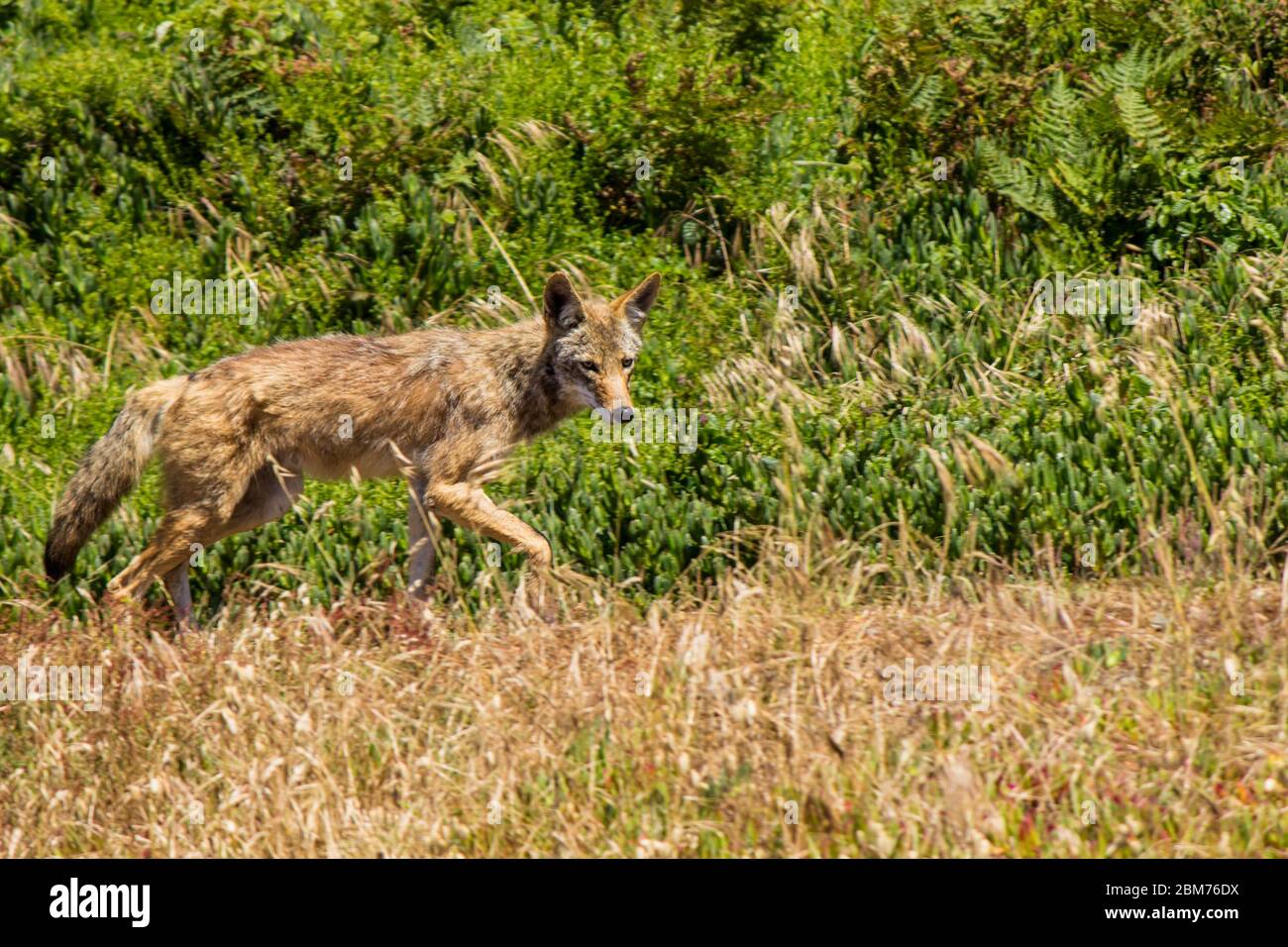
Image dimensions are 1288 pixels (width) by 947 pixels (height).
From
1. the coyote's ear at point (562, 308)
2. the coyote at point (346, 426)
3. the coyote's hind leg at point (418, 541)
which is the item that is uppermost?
the coyote's ear at point (562, 308)

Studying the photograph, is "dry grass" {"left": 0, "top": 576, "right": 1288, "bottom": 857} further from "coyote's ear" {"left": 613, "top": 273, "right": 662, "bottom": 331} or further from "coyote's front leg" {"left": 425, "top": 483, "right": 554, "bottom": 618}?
"coyote's ear" {"left": 613, "top": 273, "right": 662, "bottom": 331}

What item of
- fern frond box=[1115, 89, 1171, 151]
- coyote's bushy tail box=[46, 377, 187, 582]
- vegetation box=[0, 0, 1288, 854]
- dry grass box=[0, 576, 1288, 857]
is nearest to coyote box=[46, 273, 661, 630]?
coyote's bushy tail box=[46, 377, 187, 582]

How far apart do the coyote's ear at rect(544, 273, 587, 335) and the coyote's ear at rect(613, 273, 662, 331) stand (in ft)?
0.91

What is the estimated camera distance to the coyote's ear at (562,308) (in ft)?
30.4

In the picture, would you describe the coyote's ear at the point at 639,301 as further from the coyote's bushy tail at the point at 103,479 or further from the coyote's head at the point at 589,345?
the coyote's bushy tail at the point at 103,479

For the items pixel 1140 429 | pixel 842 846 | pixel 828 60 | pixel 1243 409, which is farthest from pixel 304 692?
pixel 828 60

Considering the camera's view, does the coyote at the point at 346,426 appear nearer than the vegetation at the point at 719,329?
No

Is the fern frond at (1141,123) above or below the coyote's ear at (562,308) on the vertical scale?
above

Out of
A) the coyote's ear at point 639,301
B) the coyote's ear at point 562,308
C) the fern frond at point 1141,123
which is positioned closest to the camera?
the coyote's ear at point 562,308

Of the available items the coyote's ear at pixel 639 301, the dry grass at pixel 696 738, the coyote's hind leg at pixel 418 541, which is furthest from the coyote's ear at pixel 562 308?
the dry grass at pixel 696 738

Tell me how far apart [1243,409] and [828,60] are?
5.44m

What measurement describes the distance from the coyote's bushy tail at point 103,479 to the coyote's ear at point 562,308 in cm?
223

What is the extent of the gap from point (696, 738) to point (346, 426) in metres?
3.77

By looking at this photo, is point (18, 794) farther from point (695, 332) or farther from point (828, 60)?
point (828, 60)
